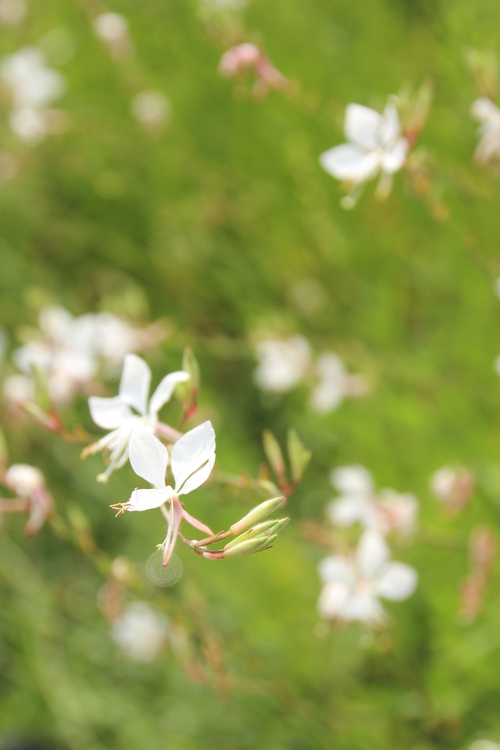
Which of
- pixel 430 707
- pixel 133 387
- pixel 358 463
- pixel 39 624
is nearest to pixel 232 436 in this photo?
pixel 358 463

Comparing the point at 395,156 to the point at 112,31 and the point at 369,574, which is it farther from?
the point at 112,31

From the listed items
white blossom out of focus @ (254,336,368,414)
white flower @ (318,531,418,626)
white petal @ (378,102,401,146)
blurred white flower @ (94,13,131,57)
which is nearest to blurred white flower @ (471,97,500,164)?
white petal @ (378,102,401,146)

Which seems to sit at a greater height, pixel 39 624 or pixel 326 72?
pixel 326 72

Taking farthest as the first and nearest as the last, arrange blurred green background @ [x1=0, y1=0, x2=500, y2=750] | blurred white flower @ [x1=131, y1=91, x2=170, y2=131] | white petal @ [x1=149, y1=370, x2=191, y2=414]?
blurred white flower @ [x1=131, y1=91, x2=170, y2=131]
blurred green background @ [x1=0, y1=0, x2=500, y2=750]
white petal @ [x1=149, y1=370, x2=191, y2=414]

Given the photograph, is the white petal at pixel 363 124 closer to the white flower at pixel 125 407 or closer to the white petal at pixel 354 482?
the white flower at pixel 125 407

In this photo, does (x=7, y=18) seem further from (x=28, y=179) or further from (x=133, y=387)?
(x=133, y=387)

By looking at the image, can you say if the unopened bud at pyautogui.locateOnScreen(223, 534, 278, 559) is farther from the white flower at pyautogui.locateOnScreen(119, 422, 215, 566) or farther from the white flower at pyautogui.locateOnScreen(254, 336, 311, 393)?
the white flower at pyautogui.locateOnScreen(254, 336, 311, 393)
